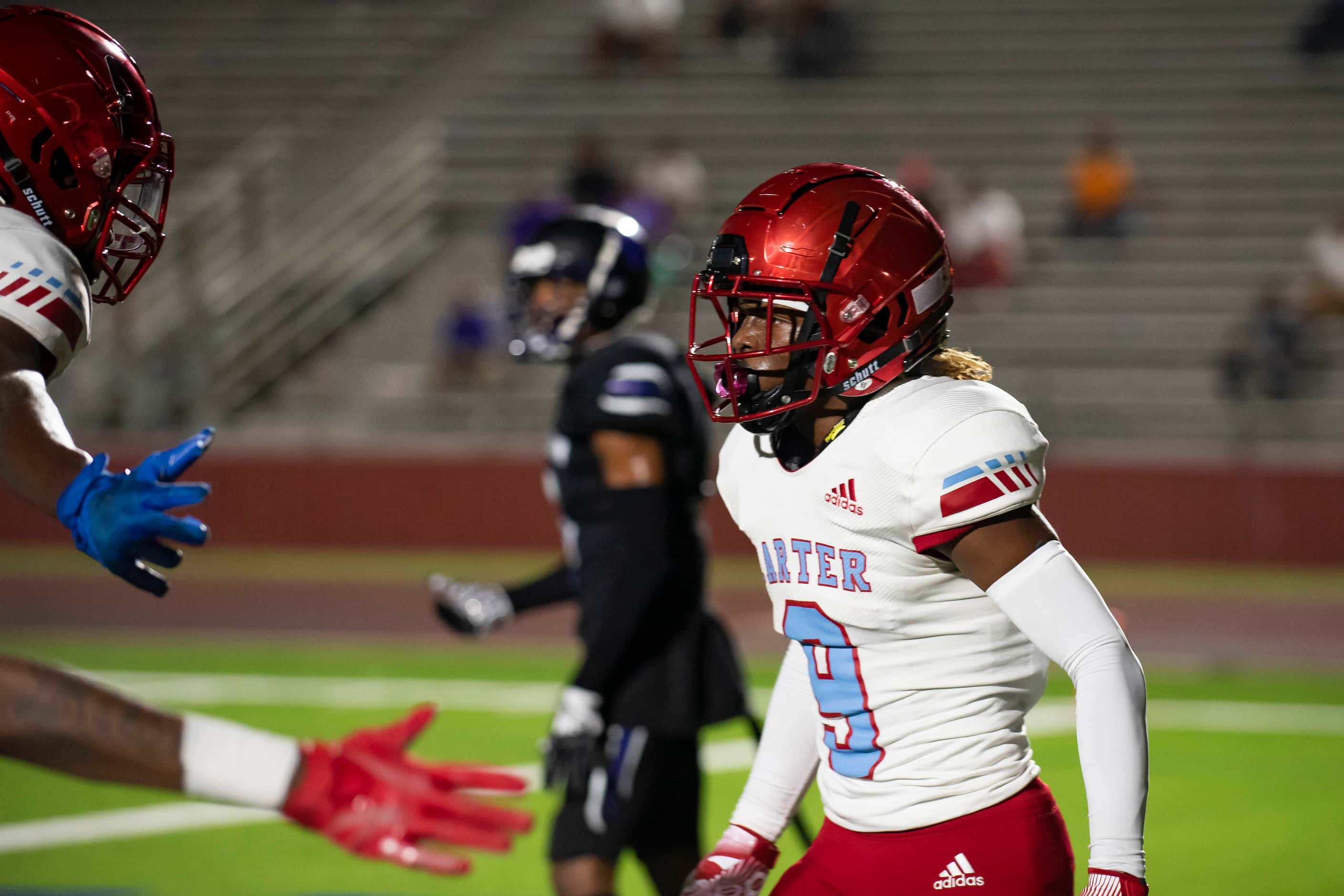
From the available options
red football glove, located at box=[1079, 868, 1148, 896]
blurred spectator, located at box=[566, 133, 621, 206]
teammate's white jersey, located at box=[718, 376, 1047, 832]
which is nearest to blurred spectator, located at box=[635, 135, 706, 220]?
blurred spectator, located at box=[566, 133, 621, 206]

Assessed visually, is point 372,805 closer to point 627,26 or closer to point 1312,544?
point 1312,544

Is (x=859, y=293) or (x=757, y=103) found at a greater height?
(x=859, y=293)

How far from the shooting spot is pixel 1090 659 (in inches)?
102

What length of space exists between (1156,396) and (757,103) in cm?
602

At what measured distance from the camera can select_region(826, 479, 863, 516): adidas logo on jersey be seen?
2777 mm

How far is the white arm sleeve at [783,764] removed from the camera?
3.10 meters

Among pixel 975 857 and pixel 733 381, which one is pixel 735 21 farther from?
pixel 975 857

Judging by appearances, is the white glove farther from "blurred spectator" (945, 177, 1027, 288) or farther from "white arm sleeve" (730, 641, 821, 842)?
"blurred spectator" (945, 177, 1027, 288)

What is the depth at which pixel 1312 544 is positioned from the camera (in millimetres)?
12969

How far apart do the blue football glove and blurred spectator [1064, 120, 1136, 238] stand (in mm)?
13428

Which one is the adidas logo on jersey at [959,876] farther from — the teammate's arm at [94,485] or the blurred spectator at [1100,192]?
the blurred spectator at [1100,192]

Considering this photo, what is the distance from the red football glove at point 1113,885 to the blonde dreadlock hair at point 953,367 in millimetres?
870

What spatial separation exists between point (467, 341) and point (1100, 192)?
582cm

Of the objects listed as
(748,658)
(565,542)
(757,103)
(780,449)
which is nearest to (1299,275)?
(757,103)
